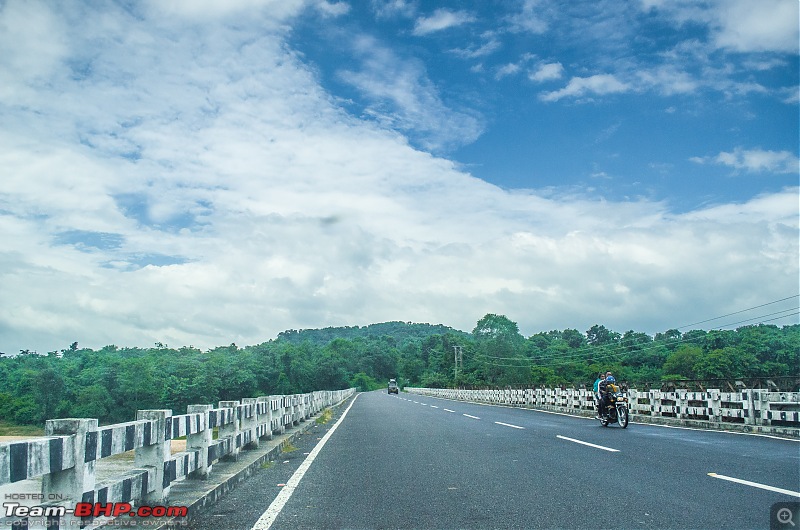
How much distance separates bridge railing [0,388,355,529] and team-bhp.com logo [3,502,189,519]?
0.02m

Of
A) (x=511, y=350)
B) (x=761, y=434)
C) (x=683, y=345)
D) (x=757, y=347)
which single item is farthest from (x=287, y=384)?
(x=761, y=434)

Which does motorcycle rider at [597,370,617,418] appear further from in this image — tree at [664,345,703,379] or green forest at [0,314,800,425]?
tree at [664,345,703,379]

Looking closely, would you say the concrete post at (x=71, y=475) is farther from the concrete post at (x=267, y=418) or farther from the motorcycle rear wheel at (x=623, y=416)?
the motorcycle rear wheel at (x=623, y=416)

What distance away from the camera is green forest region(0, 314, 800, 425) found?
76.9 meters

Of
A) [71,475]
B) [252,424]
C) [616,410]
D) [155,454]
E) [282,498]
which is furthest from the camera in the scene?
[616,410]

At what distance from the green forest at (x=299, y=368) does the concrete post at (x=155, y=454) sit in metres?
23.9

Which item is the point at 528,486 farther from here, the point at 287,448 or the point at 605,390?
the point at 605,390

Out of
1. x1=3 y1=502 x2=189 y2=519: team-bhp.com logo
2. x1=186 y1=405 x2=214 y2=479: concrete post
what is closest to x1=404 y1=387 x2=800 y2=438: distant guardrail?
x1=186 y1=405 x2=214 y2=479: concrete post

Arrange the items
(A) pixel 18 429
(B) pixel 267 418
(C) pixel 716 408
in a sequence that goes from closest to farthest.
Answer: (B) pixel 267 418, (C) pixel 716 408, (A) pixel 18 429

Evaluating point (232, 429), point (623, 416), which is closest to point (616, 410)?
point (623, 416)

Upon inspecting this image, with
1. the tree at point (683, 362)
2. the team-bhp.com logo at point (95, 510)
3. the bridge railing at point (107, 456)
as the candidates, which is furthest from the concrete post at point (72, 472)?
the tree at point (683, 362)

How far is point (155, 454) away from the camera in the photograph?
235 inches

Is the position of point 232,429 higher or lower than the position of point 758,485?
higher

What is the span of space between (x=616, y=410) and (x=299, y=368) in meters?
138
